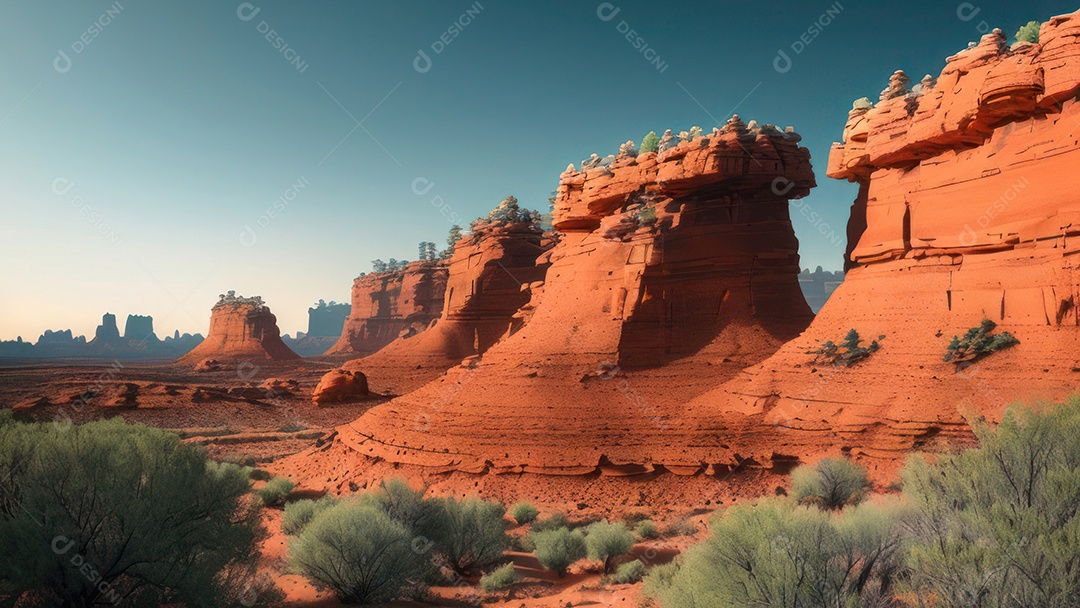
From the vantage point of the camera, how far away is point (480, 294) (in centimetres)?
3816

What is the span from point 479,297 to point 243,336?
44304 millimetres

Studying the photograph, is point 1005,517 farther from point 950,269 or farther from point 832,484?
point 950,269

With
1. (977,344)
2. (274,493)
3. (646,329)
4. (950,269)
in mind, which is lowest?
(274,493)

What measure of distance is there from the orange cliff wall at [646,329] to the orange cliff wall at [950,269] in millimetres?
2197

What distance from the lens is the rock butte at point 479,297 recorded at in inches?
1469

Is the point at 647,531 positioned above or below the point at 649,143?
below

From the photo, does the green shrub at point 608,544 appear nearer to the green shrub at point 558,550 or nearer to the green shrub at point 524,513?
the green shrub at point 558,550

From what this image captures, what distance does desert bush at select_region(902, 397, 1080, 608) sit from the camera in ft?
16.1

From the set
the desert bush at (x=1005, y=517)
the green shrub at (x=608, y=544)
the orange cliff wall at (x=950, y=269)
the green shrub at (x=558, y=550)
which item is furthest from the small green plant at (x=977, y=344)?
the green shrub at (x=558, y=550)

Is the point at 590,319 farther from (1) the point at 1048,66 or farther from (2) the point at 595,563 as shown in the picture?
(1) the point at 1048,66

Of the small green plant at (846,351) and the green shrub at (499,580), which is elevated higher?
the small green plant at (846,351)

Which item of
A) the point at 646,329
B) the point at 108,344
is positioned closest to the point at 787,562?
the point at 646,329

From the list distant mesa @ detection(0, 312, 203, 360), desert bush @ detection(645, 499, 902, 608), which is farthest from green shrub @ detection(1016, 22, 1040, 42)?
distant mesa @ detection(0, 312, 203, 360)

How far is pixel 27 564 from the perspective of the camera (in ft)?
19.5
